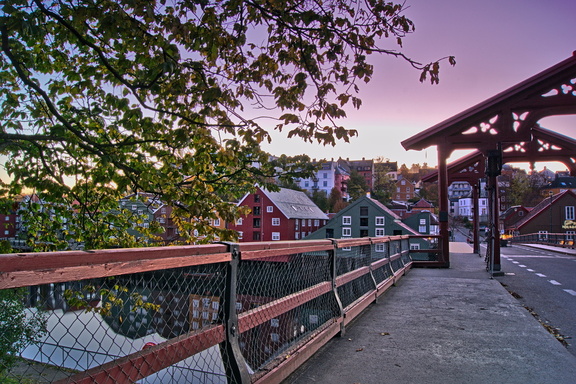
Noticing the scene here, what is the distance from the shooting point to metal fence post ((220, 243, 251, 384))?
282 centimetres

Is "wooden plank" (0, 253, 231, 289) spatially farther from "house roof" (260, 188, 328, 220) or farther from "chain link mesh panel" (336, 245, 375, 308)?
"house roof" (260, 188, 328, 220)

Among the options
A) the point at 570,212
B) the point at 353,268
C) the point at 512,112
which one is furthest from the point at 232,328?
the point at 570,212

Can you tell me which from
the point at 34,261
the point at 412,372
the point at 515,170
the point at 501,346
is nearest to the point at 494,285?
the point at 501,346

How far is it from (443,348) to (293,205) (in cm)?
6007

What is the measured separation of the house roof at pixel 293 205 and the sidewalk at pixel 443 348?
49344 mm

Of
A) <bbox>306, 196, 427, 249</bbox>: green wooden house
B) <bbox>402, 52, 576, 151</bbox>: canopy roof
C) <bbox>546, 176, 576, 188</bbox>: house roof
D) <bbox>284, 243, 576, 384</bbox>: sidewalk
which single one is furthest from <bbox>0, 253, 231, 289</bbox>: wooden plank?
<bbox>546, 176, 576, 188</bbox>: house roof

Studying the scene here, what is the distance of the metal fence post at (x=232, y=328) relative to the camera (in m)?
2.82

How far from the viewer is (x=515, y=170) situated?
117 meters

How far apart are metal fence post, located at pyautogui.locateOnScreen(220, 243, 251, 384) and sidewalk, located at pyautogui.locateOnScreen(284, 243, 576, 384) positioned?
0.85m

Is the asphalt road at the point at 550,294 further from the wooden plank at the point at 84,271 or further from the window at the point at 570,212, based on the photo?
the window at the point at 570,212

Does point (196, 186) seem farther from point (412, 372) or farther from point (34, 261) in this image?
point (34, 261)

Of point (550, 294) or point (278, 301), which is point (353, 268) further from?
point (550, 294)

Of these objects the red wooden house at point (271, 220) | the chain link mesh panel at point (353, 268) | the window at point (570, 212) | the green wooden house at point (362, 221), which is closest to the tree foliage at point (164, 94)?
the chain link mesh panel at point (353, 268)

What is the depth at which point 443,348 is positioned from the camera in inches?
182
